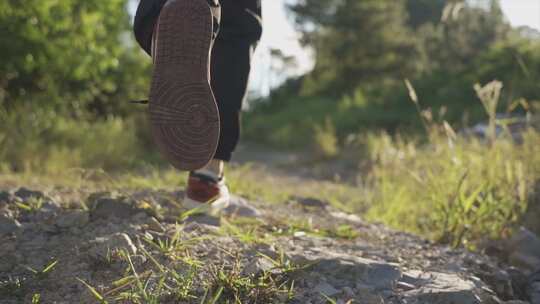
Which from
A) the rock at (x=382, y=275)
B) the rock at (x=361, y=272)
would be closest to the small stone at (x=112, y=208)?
the rock at (x=361, y=272)

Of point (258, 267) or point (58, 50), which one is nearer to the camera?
point (258, 267)

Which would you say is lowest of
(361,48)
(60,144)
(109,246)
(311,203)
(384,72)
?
(60,144)

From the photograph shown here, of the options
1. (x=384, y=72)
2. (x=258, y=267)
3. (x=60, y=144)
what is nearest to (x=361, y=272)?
(x=258, y=267)

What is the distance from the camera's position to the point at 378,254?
191cm

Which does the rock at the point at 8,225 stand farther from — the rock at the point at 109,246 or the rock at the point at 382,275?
the rock at the point at 382,275

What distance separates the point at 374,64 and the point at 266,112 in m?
3.70

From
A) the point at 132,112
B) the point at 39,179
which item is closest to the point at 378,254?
the point at 39,179

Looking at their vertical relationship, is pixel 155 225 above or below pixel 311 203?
above

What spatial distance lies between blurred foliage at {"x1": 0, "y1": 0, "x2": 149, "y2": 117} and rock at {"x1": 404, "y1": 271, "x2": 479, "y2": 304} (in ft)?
12.6

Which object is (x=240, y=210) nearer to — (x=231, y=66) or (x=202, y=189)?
(x=202, y=189)

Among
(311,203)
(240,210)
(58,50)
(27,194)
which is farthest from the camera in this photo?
(58,50)

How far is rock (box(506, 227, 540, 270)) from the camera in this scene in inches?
84.0

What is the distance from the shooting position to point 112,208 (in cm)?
199

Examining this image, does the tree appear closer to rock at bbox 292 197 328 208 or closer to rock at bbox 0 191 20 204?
rock at bbox 292 197 328 208
